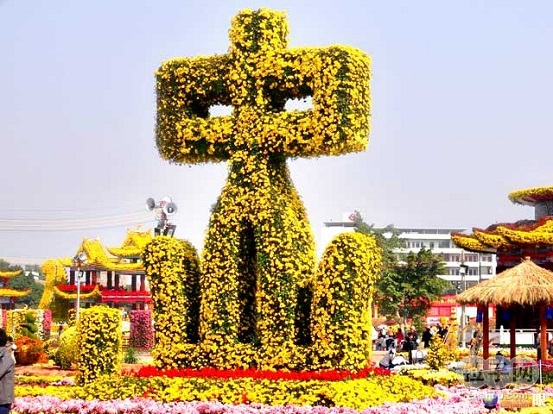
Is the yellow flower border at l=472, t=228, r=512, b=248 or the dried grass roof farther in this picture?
the yellow flower border at l=472, t=228, r=512, b=248

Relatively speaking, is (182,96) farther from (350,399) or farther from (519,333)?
(519,333)

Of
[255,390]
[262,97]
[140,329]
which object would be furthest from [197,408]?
[140,329]

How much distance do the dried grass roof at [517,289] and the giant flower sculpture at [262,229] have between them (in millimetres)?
7529

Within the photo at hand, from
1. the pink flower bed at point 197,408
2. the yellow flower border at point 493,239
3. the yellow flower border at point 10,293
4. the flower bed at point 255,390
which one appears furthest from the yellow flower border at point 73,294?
the pink flower bed at point 197,408

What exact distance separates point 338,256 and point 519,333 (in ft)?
80.3

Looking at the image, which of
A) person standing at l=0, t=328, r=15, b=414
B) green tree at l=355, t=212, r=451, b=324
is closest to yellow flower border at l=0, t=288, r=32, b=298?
green tree at l=355, t=212, r=451, b=324

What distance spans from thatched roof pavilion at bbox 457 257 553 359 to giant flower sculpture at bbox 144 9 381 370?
7541mm

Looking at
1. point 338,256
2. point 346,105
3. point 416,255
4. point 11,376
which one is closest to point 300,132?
point 346,105

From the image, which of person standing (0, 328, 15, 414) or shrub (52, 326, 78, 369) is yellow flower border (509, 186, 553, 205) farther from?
person standing (0, 328, 15, 414)

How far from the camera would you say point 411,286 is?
55188 millimetres

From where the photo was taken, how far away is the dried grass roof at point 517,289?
79.8 feet

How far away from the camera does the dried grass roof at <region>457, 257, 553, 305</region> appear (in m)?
24.3

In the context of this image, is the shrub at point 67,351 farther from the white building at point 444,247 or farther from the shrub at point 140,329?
the white building at point 444,247

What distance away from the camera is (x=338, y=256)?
1728 centimetres
